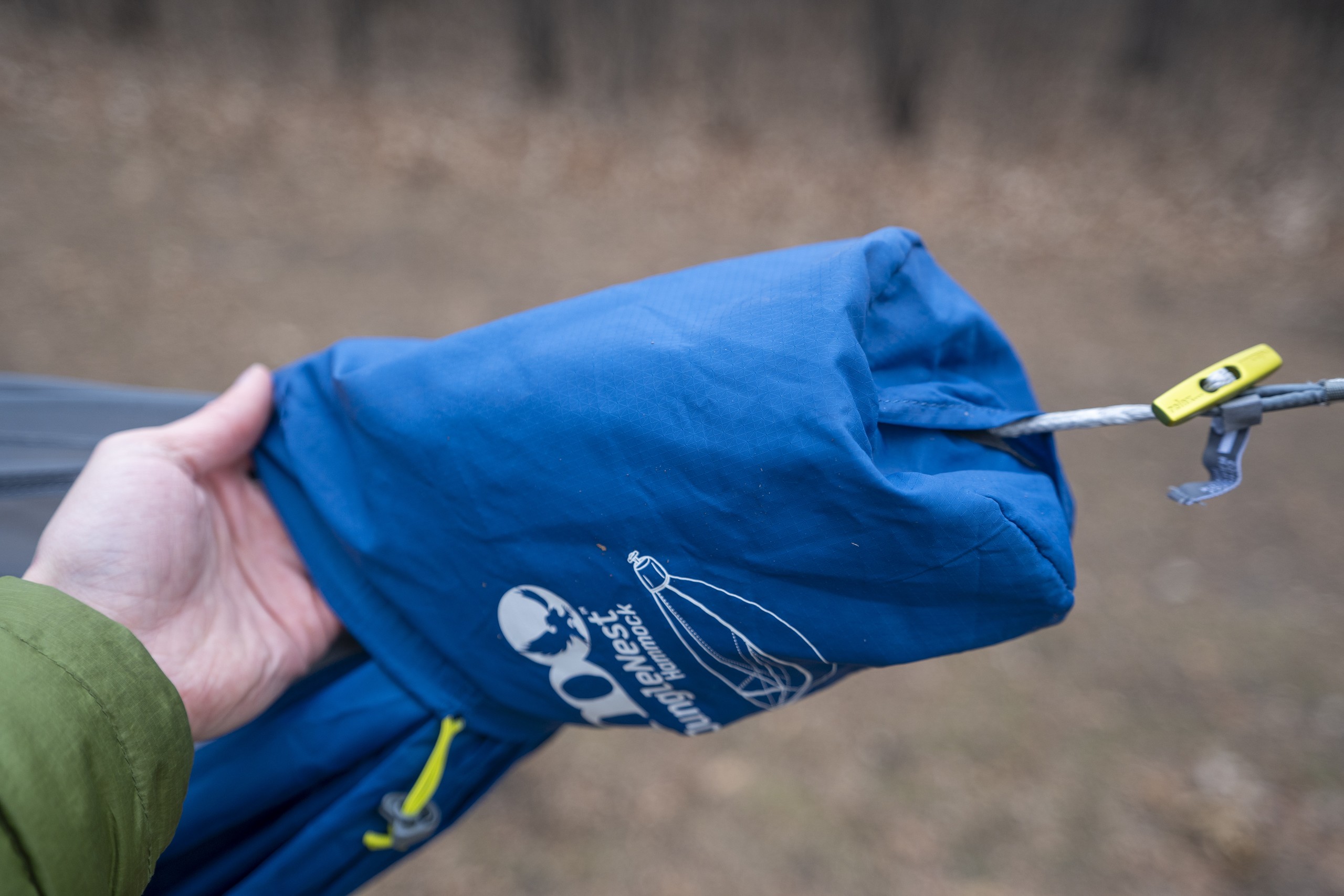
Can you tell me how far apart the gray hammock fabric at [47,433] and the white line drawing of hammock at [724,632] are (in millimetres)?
1020

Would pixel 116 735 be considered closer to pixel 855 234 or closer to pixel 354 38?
pixel 855 234

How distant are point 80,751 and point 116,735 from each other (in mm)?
53

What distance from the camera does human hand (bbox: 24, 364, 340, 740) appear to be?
1079mm

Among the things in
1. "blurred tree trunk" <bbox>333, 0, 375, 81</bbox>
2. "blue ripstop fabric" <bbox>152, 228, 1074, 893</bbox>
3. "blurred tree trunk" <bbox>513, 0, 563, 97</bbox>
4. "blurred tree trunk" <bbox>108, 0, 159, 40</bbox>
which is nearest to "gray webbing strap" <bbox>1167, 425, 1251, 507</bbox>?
"blue ripstop fabric" <bbox>152, 228, 1074, 893</bbox>

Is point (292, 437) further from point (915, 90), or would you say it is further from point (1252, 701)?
point (915, 90)

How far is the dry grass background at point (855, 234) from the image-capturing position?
84.8 inches

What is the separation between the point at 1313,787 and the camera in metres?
2.26

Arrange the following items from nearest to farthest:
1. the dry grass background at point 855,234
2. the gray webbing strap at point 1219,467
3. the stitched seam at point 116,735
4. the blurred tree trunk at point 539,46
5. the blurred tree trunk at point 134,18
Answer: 1. the stitched seam at point 116,735
2. the gray webbing strap at point 1219,467
3. the dry grass background at point 855,234
4. the blurred tree trunk at point 134,18
5. the blurred tree trunk at point 539,46

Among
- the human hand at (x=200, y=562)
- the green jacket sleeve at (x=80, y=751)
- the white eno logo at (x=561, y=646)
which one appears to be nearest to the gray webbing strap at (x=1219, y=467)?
the white eno logo at (x=561, y=646)

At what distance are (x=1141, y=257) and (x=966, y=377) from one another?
15.4 ft

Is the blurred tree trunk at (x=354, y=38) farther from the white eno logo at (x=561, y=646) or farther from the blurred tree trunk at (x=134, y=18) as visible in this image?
the white eno logo at (x=561, y=646)

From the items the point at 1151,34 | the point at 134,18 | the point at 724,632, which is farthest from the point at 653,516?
the point at 1151,34

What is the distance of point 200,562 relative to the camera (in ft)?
3.98

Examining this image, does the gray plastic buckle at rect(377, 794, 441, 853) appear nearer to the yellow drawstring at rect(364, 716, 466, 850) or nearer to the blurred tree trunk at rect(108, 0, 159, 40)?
the yellow drawstring at rect(364, 716, 466, 850)
